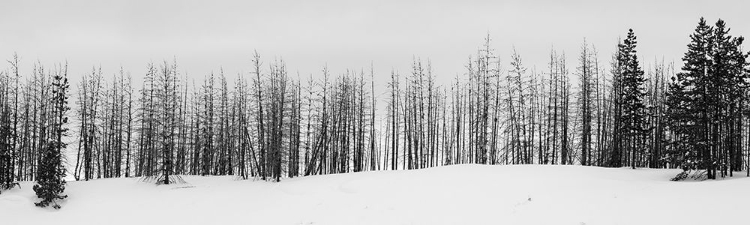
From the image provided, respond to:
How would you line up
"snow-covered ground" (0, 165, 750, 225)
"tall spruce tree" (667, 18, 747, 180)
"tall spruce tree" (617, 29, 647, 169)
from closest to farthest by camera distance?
1. "snow-covered ground" (0, 165, 750, 225)
2. "tall spruce tree" (667, 18, 747, 180)
3. "tall spruce tree" (617, 29, 647, 169)

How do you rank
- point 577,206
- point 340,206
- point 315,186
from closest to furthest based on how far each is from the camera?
1. point 577,206
2. point 340,206
3. point 315,186

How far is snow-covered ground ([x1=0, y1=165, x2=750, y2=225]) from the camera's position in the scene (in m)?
15.0

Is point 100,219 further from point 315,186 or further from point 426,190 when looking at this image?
point 426,190

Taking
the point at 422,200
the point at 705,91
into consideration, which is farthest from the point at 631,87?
the point at 422,200

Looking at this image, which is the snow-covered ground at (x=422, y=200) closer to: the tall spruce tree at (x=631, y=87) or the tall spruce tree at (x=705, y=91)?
the tall spruce tree at (x=705, y=91)

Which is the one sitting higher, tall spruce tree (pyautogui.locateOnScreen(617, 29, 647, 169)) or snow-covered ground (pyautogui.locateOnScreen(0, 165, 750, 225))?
tall spruce tree (pyautogui.locateOnScreen(617, 29, 647, 169))

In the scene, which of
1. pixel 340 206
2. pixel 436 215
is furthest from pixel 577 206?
pixel 340 206

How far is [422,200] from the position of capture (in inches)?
747

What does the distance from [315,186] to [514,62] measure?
19371 millimetres

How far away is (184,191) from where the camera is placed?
25.1m

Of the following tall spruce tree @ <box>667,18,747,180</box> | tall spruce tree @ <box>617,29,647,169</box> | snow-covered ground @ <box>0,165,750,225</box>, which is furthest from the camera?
tall spruce tree @ <box>617,29,647,169</box>

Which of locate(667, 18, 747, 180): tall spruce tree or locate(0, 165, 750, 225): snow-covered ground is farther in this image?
locate(667, 18, 747, 180): tall spruce tree

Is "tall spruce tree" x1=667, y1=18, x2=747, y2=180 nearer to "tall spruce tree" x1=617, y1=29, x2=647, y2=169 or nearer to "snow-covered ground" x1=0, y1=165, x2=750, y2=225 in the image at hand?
"snow-covered ground" x1=0, y1=165, x2=750, y2=225

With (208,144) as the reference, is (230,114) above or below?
above
